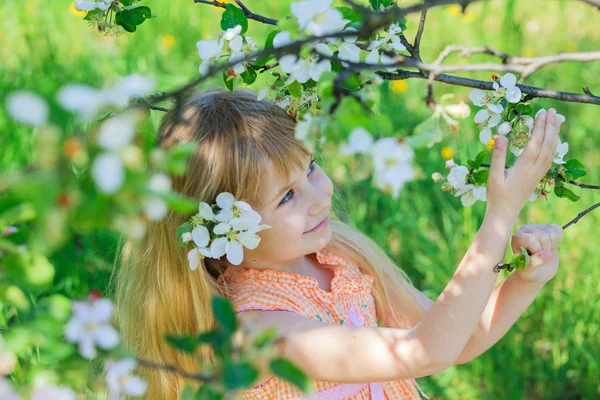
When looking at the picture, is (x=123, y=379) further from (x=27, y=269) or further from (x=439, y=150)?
(x=439, y=150)

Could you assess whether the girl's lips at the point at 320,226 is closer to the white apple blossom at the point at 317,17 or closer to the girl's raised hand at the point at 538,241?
the girl's raised hand at the point at 538,241

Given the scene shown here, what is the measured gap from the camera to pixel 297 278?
1.52m

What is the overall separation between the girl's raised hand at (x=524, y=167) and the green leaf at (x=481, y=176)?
0.05ft

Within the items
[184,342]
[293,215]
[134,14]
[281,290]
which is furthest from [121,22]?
[184,342]

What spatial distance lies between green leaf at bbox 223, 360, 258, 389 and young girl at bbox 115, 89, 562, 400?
0.63 metres

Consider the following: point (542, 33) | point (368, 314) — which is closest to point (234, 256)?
point (368, 314)

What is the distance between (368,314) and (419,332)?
1.22 feet

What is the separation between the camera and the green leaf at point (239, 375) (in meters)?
0.63

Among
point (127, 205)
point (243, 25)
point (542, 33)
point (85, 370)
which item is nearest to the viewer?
point (127, 205)

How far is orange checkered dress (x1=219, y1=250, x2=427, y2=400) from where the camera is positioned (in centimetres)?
146

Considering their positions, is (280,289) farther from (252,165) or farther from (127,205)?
(127,205)

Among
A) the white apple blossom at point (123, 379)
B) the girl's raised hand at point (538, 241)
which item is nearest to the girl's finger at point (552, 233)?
the girl's raised hand at point (538, 241)

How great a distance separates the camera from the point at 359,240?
1.77 m

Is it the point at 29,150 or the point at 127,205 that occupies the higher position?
the point at 127,205
